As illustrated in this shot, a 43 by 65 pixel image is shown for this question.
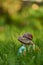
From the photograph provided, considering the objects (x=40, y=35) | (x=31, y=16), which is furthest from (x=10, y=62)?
(x=31, y=16)

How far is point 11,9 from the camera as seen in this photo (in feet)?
24.0

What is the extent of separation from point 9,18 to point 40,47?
5223 mm

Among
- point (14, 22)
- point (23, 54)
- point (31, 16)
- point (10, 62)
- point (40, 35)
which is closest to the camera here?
point (10, 62)

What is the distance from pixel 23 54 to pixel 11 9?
559 cm

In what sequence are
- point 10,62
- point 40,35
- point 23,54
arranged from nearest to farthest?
point 10,62 → point 23,54 → point 40,35

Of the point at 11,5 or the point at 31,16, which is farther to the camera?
the point at 11,5

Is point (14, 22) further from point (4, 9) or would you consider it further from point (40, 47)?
point (40, 47)

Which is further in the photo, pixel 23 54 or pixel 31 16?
pixel 31 16

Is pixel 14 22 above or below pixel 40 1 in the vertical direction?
below

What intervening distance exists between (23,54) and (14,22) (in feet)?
17.0

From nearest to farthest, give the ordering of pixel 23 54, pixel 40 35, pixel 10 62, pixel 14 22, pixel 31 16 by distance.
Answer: pixel 10 62, pixel 23 54, pixel 40 35, pixel 31 16, pixel 14 22

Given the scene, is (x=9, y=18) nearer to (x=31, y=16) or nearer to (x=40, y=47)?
(x=31, y=16)

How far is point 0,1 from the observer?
23.5 feet

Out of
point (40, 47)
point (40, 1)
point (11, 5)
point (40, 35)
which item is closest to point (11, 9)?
point (11, 5)
